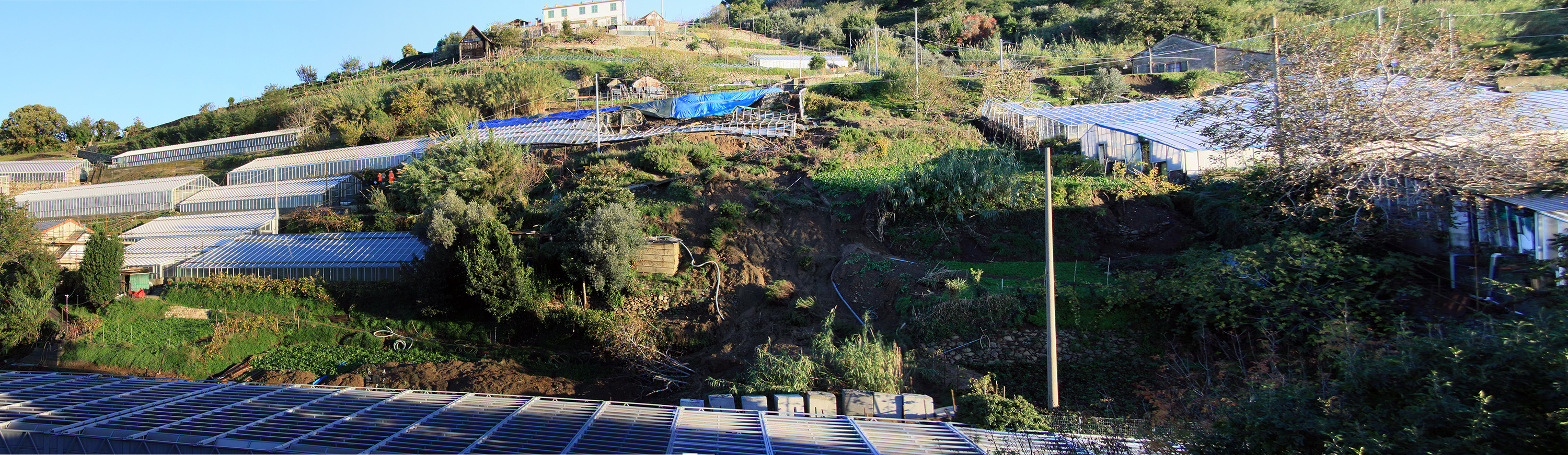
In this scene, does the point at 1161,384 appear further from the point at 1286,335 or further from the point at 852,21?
the point at 852,21

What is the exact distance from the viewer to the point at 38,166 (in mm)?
34000

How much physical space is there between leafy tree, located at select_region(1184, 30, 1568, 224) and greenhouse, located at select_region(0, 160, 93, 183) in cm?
4683

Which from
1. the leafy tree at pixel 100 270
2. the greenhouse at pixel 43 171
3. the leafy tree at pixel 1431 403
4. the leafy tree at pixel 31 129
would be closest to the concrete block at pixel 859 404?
the leafy tree at pixel 1431 403

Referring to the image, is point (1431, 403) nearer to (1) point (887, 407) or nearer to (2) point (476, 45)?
(1) point (887, 407)

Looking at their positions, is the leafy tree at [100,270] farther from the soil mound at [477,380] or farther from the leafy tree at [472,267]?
the soil mound at [477,380]

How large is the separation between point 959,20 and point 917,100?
99.1 ft

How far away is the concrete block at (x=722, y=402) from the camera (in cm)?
1092

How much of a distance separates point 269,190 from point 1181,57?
41.8 meters

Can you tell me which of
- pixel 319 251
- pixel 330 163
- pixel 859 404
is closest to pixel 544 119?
pixel 330 163

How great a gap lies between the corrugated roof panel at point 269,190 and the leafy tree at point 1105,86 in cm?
3108

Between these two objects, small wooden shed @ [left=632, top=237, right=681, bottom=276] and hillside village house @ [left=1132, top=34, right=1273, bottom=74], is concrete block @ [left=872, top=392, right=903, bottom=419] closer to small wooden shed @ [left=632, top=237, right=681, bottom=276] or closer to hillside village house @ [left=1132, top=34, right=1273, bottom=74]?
small wooden shed @ [left=632, top=237, right=681, bottom=276]

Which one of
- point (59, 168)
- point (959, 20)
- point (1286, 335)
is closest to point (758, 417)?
point (1286, 335)

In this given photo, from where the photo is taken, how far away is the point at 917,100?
30.1 metres

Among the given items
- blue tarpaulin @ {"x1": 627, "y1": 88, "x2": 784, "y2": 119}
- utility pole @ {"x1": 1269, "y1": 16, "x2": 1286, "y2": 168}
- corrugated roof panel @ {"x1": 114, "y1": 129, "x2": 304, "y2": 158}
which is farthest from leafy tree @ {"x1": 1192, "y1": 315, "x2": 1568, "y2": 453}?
corrugated roof panel @ {"x1": 114, "y1": 129, "x2": 304, "y2": 158}
